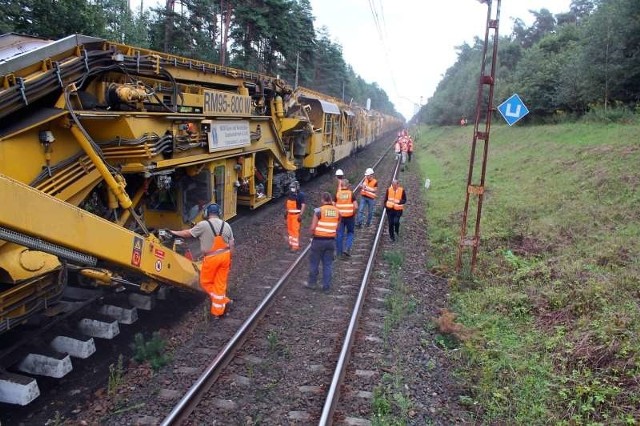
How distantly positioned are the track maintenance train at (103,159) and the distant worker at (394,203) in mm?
3189

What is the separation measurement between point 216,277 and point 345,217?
3557 millimetres

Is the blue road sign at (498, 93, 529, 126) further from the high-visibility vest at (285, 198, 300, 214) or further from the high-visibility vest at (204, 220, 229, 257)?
the high-visibility vest at (204, 220, 229, 257)

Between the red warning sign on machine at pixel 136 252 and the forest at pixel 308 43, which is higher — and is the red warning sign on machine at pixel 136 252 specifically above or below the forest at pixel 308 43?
below

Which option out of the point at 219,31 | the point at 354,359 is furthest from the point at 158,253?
the point at 219,31

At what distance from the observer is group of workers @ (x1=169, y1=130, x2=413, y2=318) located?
634 centimetres

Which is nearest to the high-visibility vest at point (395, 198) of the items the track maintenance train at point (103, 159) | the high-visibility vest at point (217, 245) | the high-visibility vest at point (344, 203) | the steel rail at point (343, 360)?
the high-visibility vest at point (344, 203)

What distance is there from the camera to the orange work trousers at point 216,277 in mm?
6328

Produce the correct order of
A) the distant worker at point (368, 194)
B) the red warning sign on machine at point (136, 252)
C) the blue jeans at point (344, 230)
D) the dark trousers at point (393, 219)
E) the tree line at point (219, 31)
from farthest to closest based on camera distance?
1. the tree line at point (219, 31)
2. the distant worker at point (368, 194)
3. the dark trousers at point (393, 219)
4. the blue jeans at point (344, 230)
5. the red warning sign on machine at point (136, 252)

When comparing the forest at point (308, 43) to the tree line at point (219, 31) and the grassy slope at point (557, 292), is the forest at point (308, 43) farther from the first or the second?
the grassy slope at point (557, 292)

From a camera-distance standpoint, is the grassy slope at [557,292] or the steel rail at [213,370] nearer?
the steel rail at [213,370]

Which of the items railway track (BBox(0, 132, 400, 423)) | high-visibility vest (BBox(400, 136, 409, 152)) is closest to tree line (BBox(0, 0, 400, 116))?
high-visibility vest (BBox(400, 136, 409, 152))

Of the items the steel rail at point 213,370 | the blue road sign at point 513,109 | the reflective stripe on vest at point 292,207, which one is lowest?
the steel rail at point 213,370

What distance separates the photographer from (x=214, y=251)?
6.32 m

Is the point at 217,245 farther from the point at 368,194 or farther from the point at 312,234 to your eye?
the point at 368,194
